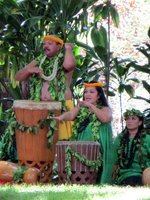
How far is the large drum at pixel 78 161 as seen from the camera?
5.61 m

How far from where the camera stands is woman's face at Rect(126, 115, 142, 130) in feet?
19.9

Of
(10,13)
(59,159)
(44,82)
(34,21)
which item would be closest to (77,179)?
(59,159)

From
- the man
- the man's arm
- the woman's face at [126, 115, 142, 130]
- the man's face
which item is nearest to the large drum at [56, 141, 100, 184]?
the woman's face at [126, 115, 142, 130]

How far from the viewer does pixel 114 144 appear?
6.16 meters

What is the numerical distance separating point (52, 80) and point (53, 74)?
0.21 feet

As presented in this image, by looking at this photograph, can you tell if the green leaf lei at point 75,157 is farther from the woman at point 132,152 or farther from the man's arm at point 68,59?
the man's arm at point 68,59

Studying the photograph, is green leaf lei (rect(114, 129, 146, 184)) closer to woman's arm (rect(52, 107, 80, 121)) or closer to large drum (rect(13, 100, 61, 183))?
woman's arm (rect(52, 107, 80, 121))

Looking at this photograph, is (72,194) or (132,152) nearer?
(72,194)

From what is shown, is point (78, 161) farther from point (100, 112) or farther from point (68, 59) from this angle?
point (68, 59)

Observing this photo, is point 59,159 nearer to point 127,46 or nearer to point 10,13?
point 10,13

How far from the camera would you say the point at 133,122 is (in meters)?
6.06

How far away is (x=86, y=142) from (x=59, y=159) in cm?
30

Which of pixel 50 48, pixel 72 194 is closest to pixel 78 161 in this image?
pixel 72 194

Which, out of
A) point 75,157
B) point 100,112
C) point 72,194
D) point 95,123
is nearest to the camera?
point 72,194
